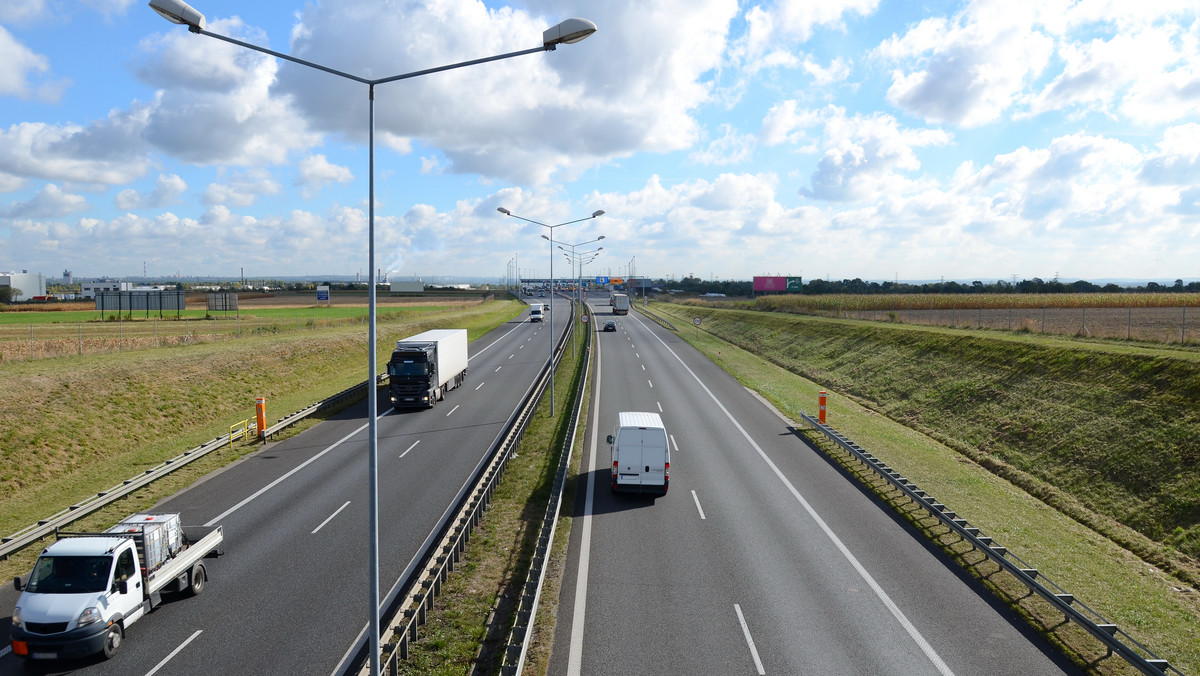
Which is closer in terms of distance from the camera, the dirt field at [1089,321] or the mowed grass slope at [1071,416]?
the mowed grass slope at [1071,416]

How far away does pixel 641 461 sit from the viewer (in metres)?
20.2

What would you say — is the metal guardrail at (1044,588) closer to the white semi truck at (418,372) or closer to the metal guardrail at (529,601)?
the metal guardrail at (529,601)

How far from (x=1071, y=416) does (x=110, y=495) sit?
33.6 metres

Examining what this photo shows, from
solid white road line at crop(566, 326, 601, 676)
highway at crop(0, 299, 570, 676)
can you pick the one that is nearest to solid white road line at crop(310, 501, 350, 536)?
highway at crop(0, 299, 570, 676)

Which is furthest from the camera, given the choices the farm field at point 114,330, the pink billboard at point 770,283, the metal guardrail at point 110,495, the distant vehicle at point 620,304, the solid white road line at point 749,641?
the pink billboard at point 770,283

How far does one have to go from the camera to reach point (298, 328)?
2341 inches

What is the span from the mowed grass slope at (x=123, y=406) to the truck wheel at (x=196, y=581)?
312 inches

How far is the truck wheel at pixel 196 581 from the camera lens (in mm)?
13953

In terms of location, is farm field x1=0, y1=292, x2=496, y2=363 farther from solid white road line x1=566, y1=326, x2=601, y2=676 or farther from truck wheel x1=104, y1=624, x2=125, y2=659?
solid white road line x1=566, y1=326, x2=601, y2=676

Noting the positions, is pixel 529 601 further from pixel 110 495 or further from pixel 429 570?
pixel 110 495

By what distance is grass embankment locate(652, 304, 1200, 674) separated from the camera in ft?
46.9

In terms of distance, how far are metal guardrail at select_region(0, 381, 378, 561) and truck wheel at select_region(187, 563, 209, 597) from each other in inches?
200

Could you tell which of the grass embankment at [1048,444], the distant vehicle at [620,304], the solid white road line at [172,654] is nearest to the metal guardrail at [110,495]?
the solid white road line at [172,654]

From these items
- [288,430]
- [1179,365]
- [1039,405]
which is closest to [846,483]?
[1039,405]
